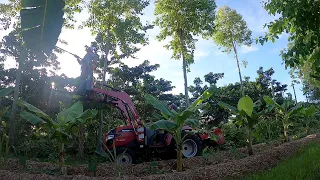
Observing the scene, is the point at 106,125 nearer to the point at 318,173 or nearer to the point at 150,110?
the point at 150,110

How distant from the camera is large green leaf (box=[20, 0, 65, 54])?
8.99ft

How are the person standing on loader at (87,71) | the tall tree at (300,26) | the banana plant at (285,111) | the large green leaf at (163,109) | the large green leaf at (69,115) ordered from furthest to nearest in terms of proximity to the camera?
the banana plant at (285,111), the person standing on loader at (87,71), the large green leaf at (163,109), the large green leaf at (69,115), the tall tree at (300,26)

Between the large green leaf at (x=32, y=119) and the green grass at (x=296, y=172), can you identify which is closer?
the green grass at (x=296, y=172)

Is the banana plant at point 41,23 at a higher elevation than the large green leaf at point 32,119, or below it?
higher

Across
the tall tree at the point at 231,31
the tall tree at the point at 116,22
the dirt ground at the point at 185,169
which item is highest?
the tall tree at the point at 231,31

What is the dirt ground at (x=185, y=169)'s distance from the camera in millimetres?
4617

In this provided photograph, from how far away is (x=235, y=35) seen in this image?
24.5 meters

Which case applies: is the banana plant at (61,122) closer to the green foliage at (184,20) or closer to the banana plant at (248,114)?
the banana plant at (248,114)

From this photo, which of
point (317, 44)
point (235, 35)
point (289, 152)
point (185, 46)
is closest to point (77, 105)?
point (317, 44)

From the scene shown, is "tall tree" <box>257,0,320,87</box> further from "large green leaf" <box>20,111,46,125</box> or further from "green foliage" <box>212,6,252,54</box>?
"green foliage" <box>212,6,252,54</box>

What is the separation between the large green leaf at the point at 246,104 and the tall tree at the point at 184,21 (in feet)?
27.6

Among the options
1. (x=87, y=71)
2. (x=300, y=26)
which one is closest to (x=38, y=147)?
(x=87, y=71)

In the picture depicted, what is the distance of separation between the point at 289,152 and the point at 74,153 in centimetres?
909

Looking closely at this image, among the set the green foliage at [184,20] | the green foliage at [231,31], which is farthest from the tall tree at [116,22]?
A: the green foliage at [231,31]
